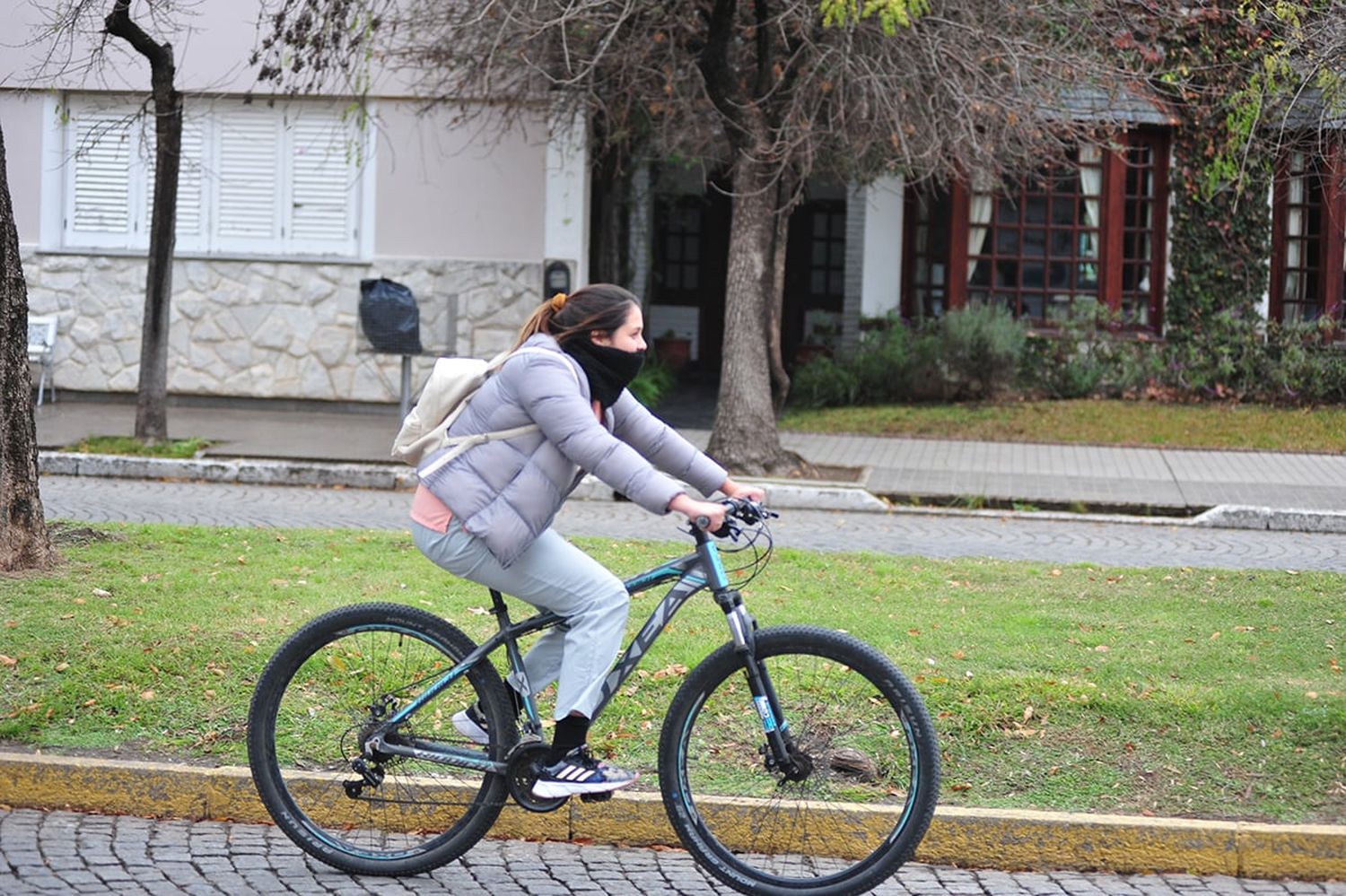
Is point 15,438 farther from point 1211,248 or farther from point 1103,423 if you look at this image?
point 1211,248

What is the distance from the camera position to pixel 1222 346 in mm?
19703

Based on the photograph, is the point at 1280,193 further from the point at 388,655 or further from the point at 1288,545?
the point at 388,655

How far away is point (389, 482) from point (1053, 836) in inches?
365

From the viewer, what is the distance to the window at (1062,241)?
20.5 metres

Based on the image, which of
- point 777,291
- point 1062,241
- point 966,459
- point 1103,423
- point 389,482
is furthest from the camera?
point 1062,241

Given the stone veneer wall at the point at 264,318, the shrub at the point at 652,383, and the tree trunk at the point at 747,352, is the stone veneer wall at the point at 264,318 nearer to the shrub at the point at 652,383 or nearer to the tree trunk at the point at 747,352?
the shrub at the point at 652,383

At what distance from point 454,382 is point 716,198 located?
1867 cm

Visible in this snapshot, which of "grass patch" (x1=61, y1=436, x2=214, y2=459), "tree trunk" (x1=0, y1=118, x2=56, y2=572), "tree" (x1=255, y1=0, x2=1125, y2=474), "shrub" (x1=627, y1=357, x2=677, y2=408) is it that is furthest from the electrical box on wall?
"tree trunk" (x1=0, y1=118, x2=56, y2=572)

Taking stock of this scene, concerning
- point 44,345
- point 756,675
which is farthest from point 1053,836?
point 44,345

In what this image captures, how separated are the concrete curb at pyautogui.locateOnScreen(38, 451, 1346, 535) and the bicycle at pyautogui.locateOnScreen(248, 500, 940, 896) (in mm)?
8112

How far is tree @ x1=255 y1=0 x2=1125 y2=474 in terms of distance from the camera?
13367 mm

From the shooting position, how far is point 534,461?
495 cm

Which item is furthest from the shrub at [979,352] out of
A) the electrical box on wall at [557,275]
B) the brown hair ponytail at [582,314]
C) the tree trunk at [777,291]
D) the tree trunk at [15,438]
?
the brown hair ponytail at [582,314]

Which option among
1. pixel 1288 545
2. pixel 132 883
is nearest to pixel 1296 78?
pixel 1288 545
